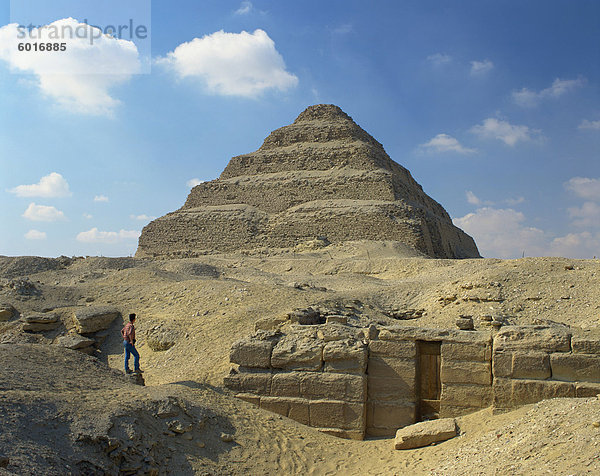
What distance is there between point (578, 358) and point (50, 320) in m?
10.2

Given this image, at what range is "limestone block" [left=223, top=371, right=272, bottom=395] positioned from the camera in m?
6.76

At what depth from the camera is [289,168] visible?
142 ft

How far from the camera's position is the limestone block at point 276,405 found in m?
6.62

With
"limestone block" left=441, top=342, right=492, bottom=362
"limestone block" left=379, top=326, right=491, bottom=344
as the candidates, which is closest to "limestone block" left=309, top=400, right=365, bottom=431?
"limestone block" left=379, top=326, right=491, bottom=344

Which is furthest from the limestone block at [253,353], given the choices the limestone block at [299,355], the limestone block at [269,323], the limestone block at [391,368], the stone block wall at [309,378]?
the limestone block at [391,368]

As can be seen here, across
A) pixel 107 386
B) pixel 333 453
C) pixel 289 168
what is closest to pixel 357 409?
pixel 333 453

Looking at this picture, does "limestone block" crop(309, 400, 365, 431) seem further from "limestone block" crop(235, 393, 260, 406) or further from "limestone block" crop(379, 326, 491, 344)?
"limestone block" crop(379, 326, 491, 344)

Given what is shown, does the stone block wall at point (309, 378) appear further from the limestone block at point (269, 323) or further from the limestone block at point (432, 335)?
the limestone block at point (269, 323)

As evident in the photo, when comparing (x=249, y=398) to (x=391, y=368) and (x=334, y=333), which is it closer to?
(x=334, y=333)

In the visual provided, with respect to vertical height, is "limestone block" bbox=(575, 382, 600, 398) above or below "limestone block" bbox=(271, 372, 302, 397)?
above

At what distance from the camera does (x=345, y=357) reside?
657cm

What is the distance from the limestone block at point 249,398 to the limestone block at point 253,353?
0.38 m

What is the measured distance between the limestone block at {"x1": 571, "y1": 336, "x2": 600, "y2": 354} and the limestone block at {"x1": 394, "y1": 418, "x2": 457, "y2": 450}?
168 cm

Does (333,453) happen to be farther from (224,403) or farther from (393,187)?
(393,187)
